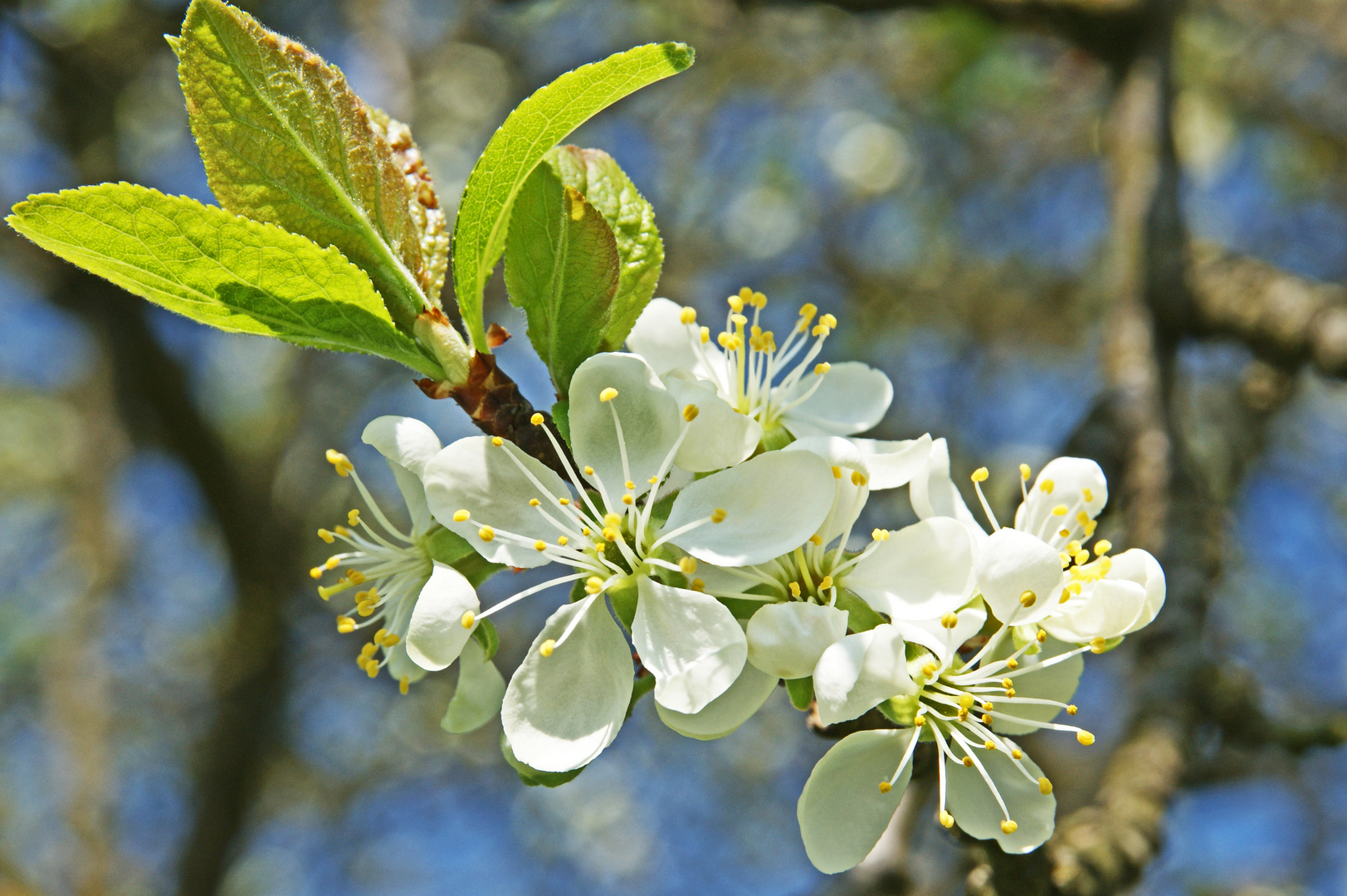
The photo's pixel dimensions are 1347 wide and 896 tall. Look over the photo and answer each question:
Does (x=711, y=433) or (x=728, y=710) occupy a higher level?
(x=711, y=433)

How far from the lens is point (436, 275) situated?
3.21 ft

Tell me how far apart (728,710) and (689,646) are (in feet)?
0.27

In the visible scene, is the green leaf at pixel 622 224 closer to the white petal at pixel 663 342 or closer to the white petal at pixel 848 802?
the white petal at pixel 663 342

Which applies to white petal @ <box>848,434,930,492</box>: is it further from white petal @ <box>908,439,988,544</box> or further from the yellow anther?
the yellow anther

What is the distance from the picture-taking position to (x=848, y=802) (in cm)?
92

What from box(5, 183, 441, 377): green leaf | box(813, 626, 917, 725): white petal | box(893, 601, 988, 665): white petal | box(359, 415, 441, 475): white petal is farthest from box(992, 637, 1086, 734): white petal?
box(5, 183, 441, 377): green leaf

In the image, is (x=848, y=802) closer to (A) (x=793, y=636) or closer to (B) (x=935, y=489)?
(A) (x=793, y=636)

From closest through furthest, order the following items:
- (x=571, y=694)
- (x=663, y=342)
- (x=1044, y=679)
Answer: (x=571, y=694) → (x=1044, y=679) → (x=663, y=342)

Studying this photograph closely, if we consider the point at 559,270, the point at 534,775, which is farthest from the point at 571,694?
the point at 559,270

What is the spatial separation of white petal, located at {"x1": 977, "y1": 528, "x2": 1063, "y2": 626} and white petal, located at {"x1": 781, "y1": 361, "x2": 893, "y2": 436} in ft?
1.03

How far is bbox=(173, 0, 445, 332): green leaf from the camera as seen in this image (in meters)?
0.88

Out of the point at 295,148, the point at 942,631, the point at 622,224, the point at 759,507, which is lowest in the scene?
the point at 942,631

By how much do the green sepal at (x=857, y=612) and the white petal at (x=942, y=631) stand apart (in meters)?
0.04

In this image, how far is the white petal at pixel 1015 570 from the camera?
0.85 m
